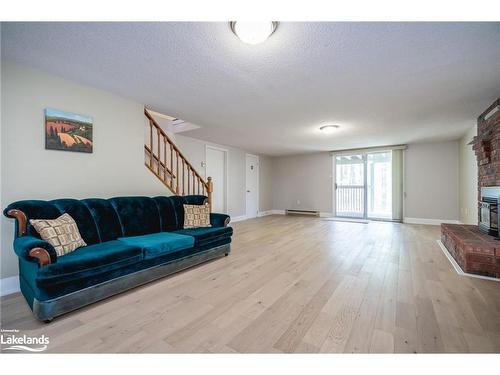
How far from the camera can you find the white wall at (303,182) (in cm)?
732

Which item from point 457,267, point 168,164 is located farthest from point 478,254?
point 168,164

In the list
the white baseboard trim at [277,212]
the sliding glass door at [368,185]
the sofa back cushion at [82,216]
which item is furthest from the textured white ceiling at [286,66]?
the white baseboard trim at [277,212]

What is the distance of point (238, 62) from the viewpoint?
83.4 inches

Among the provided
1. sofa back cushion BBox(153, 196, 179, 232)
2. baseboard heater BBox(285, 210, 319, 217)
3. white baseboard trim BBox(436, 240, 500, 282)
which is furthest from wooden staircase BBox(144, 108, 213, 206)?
baseboard heater BBox(285, 210, 319, 217)

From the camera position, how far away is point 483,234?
2963mm

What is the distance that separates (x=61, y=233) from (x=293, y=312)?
2145 mm

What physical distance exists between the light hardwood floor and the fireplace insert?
0.71 metres

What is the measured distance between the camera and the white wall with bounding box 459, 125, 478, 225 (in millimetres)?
4216

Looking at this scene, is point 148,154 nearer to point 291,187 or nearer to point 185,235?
point 185,235

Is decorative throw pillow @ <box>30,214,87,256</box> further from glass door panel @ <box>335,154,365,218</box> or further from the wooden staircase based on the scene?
glass door panel @ <box>335,154,365,218</box>

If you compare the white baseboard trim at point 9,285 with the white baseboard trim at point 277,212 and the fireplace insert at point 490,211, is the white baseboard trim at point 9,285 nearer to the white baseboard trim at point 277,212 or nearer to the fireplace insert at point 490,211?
the fireplace insert at point 490,211

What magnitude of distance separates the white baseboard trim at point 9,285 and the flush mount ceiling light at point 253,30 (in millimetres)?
3114

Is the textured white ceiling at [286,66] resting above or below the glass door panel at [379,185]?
above
